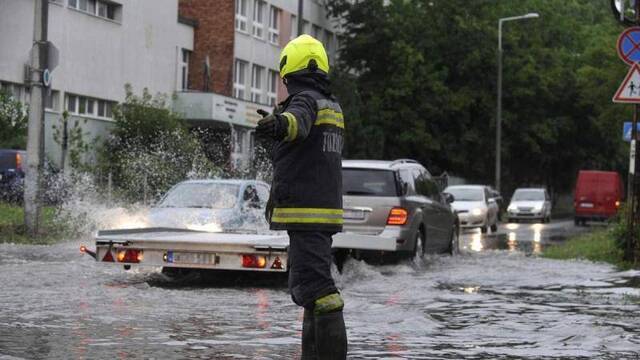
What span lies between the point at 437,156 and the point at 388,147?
2915 millimetres

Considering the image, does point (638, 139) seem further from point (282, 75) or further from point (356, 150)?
point (356, 150)

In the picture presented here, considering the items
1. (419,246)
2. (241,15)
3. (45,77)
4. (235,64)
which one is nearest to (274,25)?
(241,15)

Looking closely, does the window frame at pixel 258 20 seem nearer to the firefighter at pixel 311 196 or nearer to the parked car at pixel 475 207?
the parked car at pixel 475 207

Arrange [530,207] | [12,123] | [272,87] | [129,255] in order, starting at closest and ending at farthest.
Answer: [129,255], [12,123], [530,207], [272,87]

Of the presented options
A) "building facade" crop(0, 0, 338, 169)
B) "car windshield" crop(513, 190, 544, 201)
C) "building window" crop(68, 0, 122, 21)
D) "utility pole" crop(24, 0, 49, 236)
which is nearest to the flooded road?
"utility pole" crop(24, 0, 49, 236)

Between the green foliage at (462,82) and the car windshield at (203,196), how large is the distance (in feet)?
123

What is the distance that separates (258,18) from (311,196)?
48.7 meters

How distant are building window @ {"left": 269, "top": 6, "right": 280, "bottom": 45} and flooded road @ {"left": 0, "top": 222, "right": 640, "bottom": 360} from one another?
40.1 metres

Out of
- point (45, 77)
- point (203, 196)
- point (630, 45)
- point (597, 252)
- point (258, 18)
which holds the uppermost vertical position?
point (258, 18)

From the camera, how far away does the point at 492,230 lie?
36750 mm

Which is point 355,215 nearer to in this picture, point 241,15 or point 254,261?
point 254,261

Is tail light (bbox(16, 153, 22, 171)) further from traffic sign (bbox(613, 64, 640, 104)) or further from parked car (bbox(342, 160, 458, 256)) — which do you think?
traffic sign (bbox(613, 64, 640, 104))

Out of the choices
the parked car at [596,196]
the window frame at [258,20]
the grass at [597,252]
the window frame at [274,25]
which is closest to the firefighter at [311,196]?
the grass at [597,252]

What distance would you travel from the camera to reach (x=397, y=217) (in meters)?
16.7
